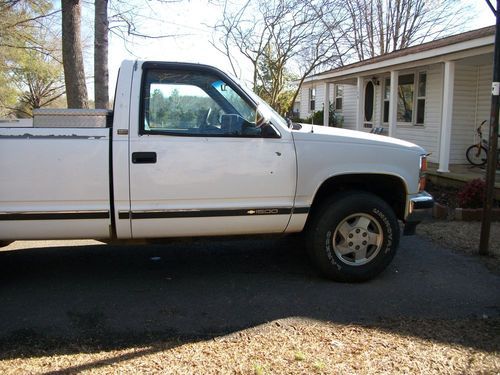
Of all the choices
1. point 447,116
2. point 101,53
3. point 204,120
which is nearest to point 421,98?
point 447,116

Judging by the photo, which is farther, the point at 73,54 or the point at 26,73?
the point at 26,73

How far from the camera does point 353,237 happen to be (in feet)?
15.9

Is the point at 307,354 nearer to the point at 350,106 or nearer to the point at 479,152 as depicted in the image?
the point at 479,152

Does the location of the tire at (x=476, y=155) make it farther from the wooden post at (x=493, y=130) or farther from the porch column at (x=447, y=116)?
the wooden post at (x=493, y=130)

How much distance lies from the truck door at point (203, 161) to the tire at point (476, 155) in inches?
364

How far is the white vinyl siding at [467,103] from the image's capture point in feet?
42.1

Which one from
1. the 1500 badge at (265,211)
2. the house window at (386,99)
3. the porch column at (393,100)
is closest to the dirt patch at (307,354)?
the 1500 badge at (265,211)

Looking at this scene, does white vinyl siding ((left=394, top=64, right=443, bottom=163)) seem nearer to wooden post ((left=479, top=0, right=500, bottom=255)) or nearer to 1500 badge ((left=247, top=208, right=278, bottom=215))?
wooden post ((left=479, top=0, right=500, bottom=255))

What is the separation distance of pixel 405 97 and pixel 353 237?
12.2m

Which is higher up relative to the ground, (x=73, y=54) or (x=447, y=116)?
(x=73, y=54)

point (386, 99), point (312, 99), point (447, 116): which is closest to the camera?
point (447, 116)

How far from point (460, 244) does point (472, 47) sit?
563 centimetres

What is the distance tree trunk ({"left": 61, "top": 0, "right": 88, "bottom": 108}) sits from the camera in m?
9.61

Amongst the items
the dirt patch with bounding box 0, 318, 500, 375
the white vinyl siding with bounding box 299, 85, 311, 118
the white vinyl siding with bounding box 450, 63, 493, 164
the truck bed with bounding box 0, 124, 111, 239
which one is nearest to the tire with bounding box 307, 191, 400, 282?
the dirt patch with bounding box 0, 318, 500, 375
